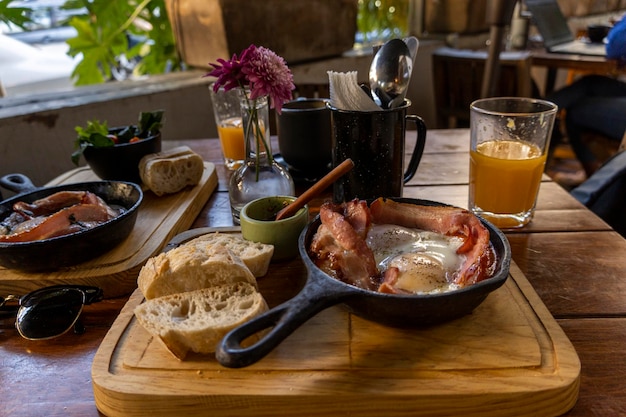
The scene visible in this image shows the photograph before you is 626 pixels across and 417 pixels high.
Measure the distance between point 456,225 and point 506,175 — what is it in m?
0.36

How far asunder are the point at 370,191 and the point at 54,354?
0.78 metres

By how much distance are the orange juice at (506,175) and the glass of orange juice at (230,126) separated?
0.84m

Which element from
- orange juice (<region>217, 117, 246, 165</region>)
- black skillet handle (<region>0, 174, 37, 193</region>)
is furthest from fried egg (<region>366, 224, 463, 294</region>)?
black skillet handle (<region>0, 174, 37, 193</region>)

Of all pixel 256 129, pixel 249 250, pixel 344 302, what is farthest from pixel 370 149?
pixel 344 302

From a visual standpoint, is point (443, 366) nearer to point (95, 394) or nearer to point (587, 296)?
point (587, 296)

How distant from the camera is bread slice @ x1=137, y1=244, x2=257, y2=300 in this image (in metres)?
0.85

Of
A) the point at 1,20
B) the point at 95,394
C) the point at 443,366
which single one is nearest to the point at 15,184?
the point at 95,394

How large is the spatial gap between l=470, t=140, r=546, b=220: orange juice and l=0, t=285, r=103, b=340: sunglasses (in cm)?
96

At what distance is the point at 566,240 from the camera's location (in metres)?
1.17

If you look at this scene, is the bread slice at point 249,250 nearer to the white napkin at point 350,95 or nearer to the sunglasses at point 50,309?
the sunglasses at point 50,309

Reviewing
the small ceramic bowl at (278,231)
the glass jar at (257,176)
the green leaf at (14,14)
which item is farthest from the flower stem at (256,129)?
the green leaf at (14,14)

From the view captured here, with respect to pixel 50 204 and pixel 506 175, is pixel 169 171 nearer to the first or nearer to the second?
pixel 50 204

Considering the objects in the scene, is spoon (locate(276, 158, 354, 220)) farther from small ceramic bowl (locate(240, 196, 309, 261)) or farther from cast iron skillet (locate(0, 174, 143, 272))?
cast iron skillet (locate(0, 174, 143, 272))

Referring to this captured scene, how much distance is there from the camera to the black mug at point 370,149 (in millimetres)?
1137
